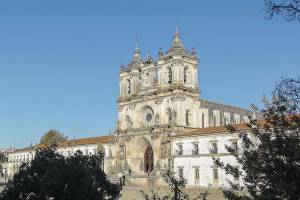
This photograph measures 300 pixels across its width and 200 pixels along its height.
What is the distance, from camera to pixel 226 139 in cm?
4916

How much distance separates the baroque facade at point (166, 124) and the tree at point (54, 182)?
32.2 m

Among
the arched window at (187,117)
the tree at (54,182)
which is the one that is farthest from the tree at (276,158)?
the arched window at (187,117)

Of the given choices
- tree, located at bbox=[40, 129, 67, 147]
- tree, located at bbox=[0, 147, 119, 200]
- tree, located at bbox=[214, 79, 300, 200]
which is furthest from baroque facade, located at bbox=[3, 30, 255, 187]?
tree, located at bbox=[214, 79, 300, 200]

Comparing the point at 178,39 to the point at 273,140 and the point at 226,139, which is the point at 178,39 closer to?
the point at 226,139

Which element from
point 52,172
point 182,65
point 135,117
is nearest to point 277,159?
A: point 52,172

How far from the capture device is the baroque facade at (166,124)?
171 ft

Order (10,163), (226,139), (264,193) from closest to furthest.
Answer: (264,193) < (226,139) < (10,163)

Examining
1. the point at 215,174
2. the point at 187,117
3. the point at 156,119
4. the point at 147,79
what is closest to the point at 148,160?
the point at 156,119

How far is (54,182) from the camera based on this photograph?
1753 centimetres

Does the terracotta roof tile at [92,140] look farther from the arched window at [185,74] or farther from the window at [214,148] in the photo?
the window at [214,148]

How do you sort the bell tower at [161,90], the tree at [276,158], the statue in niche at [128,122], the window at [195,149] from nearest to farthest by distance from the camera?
1. the tree at [276,158]
2. the window at [195,149]
3. the bell tower at [161,90]
4. the statue in niche at [128,122]

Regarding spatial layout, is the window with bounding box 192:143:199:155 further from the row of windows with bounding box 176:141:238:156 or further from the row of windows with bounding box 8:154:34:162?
the row of windows with bounding box 8:154:34:162

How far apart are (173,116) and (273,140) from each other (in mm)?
46314

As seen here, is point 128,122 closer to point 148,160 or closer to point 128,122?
point 128,122
